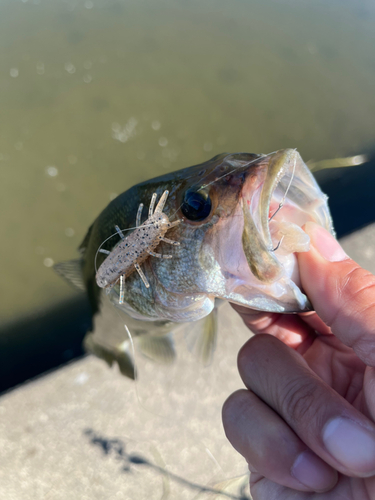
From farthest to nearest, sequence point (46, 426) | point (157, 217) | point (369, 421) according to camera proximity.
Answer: point (46, 426) < point (157, 217) < point (369, 421)

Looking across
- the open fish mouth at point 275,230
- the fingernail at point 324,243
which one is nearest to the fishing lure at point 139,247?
the open fish mouth at point 275,230

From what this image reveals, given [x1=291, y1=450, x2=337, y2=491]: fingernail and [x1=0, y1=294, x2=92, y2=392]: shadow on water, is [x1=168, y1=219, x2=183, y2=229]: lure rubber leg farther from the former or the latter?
[x1=0, y1=294, x2=92, y2=392]: shadow on water

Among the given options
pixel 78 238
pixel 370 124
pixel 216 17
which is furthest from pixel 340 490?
pixel 216 17

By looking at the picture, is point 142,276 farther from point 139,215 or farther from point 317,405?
point 317,405

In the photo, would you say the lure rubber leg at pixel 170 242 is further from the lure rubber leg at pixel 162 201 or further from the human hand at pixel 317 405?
the human hand at pixel 317 405

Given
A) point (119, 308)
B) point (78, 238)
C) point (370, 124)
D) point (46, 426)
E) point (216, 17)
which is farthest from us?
point (216, 17)

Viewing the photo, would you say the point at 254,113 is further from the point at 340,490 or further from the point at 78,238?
the point at 340,490
